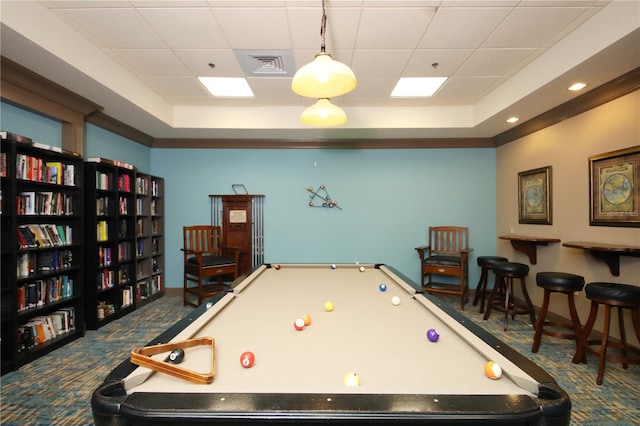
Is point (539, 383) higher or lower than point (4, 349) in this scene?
higher

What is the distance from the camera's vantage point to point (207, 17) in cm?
234

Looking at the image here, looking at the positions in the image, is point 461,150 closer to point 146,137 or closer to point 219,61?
point 219,61

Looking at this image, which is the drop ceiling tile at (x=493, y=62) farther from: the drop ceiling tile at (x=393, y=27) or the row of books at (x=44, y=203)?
the row of books at (x=44, y=203)

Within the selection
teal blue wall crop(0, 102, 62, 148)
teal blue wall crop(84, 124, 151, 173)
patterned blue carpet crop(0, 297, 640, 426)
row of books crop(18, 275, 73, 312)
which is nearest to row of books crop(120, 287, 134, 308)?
patterned blue carpet crop(0, 297, 640, 426)

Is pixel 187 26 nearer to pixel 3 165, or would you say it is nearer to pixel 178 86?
pixel 178 86

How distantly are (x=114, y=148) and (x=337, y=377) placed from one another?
14.4ft

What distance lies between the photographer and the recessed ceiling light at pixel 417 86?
3475 millimetres

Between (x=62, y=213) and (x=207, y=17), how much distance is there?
2388 millimetres

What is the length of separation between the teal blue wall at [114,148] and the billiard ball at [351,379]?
4012mm

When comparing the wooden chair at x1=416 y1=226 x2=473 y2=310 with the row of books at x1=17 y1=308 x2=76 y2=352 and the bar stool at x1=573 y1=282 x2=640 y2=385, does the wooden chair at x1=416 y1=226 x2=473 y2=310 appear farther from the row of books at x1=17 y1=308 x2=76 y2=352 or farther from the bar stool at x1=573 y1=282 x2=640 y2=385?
the row of books at x1=17 y1=308 x2=76 y2=352

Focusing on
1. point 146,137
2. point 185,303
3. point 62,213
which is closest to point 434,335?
point 62,213

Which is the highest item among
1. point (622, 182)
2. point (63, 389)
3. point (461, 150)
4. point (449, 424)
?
point (461, 150)

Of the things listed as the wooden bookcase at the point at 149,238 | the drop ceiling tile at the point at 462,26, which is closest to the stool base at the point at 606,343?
the drop ceiling tile at the point at 462,26

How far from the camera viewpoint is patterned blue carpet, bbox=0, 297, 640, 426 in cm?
193
